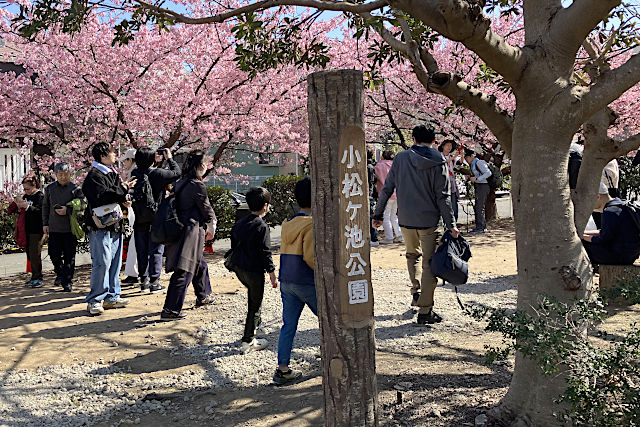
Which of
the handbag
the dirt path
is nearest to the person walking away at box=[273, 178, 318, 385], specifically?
the dirt path

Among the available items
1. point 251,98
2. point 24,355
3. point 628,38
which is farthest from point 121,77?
point 628,38

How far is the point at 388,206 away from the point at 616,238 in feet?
16.9

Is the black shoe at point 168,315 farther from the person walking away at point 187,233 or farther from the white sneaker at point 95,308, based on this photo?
the white sneaker at point 95,308

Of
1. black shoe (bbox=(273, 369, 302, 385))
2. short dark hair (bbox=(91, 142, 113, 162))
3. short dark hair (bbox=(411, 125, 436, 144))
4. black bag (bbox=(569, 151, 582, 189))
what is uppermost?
short dark hair (bbox=(91, 142, 113, 162))

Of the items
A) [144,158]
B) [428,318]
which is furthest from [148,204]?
[428,318]

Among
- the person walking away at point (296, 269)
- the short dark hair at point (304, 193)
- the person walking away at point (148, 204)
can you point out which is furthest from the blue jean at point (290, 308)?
the person walking away at point (148, 204)

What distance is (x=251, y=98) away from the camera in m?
11.0

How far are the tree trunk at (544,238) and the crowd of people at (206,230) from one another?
1.43 meters

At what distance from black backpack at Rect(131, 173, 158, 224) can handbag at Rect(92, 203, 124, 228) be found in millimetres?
816

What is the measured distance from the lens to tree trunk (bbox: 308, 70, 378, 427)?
248 centimetres

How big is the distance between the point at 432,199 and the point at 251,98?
672cm

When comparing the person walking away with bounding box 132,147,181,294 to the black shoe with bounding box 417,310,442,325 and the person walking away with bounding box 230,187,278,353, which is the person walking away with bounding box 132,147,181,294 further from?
the black shoe with bounding box 417,310,442,325

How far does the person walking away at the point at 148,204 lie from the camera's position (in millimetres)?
6797

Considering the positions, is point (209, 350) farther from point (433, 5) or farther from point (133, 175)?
point (433, 5)
